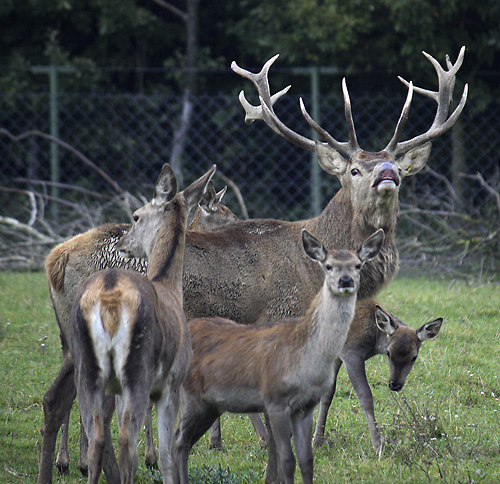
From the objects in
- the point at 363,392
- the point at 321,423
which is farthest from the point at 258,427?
the point at 363,392

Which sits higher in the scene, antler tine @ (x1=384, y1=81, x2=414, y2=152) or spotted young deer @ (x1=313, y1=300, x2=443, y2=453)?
antler tine @ (x1=384, y1=81, x2=414, y2=152)

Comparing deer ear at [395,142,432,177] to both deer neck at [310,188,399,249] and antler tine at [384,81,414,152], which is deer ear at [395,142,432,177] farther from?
deer neck at [310,188,399,249]

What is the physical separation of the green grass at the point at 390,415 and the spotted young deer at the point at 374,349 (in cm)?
18

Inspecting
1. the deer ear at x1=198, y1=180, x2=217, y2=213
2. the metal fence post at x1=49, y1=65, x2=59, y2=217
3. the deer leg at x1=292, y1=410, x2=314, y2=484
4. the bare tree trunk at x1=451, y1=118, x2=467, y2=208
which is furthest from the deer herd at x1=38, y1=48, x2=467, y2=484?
the bare tree trunk at x1=451, y1=118, x2=467, y2=208

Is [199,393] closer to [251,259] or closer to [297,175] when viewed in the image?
[251,259]

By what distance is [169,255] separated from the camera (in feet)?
15.9

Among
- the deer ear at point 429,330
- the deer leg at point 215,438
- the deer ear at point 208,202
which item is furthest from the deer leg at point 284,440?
the deer ear at point 208,202

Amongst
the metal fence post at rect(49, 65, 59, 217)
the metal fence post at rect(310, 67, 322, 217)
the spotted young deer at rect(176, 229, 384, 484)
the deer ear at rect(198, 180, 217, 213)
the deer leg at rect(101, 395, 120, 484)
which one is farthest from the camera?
the metal fence post at rect(49, 65, 59, 217)

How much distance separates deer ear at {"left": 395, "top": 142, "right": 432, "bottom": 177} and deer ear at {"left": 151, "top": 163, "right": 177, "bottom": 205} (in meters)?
1.95

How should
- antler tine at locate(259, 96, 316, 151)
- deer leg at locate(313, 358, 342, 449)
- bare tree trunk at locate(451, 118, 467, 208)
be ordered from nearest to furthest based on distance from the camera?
deer leg at locate(313, 358, 342, 449) → antler tine at locate(259, 96, 316, 151) → bare tree trunk at locate(451, 118, 467, 208)

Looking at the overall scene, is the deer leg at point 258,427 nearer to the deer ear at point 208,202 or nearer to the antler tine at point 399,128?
the antler tine at point 399,128

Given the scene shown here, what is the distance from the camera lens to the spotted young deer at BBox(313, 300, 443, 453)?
18.1 ft

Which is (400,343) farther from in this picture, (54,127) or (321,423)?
(54,127)

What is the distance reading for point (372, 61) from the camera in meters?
13.0
